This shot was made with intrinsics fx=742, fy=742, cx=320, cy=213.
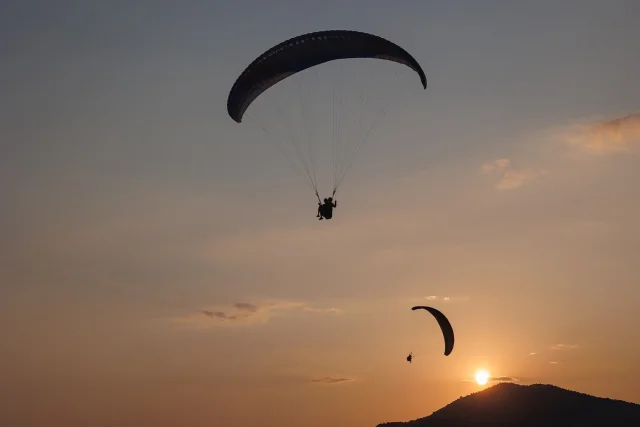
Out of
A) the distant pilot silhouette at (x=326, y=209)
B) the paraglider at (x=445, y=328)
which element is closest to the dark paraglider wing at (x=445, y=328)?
the paraglider at (x=445, y=328)

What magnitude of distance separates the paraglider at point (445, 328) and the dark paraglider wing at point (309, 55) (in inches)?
1012

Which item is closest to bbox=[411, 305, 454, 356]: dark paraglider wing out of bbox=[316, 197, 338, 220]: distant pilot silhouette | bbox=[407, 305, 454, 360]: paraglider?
bbox=[407, 305, 454, 360]: paraglider

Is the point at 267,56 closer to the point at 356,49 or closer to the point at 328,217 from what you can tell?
the point at 356,49

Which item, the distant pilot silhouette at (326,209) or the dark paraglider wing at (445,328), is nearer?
the distant pilot silhouette at (326,209)

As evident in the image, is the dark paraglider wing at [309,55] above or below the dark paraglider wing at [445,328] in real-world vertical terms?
above

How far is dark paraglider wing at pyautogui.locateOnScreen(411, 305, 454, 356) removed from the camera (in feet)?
206

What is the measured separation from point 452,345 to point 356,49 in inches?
1275

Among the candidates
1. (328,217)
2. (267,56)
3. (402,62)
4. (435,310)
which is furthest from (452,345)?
(267,56)

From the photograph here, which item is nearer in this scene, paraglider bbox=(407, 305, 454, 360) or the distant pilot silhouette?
the distant pilot silhouette

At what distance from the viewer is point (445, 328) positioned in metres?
64.0

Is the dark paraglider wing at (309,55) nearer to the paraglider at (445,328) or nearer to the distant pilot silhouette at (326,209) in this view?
the distant pilot silhouette at (326,209)

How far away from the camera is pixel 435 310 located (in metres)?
63.0

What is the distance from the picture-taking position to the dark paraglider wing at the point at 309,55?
4022cm

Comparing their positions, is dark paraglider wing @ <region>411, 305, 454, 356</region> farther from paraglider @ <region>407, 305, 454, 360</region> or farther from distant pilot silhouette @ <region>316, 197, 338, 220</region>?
distant pilot silhouette @ <region>316, 197, 338, 220</region>
